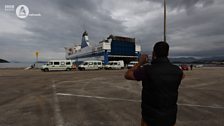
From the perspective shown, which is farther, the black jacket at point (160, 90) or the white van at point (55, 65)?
the white van at point (55, 65)

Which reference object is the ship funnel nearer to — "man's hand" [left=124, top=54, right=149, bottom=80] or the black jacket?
"man's hand" [left=124, top=54, right=149, bottom=80]

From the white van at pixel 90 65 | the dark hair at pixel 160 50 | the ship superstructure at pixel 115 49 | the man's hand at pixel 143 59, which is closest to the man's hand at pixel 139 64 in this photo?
the man's hand at pixel 143 59

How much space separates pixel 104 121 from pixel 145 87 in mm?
2982

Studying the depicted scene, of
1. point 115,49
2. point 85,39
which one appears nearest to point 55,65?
point 115,49

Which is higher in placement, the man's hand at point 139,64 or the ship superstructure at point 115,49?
the ship superstructure at point 115,49

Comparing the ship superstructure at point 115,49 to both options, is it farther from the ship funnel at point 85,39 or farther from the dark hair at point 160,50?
the dark hair at point 160,50

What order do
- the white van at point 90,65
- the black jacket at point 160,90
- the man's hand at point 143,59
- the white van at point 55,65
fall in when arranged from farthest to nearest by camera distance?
the white van at point 90,65 < the white van at point 55,65 < the man's hand at point 143,59 < the black jacket at point 160,90

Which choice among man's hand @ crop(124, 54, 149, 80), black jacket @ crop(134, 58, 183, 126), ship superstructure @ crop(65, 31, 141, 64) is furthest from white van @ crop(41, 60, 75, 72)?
black jacket @ crop(134, 58, 183, 126)

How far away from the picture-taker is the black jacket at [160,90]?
231cm

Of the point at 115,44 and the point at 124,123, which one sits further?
the point at 115,44

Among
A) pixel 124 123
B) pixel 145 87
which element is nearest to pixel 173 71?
pixel 145 87

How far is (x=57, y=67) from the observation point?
36.3 m

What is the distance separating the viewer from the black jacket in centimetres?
231

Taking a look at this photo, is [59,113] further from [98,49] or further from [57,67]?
[98,49]
